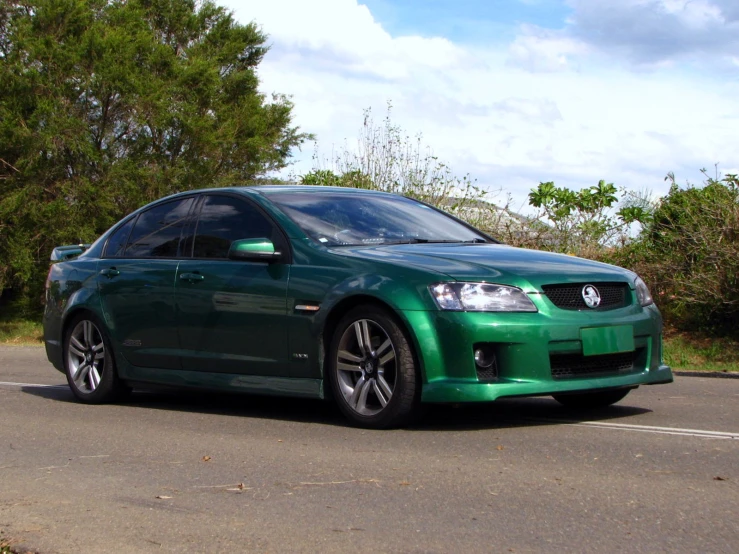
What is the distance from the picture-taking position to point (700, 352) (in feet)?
44.2

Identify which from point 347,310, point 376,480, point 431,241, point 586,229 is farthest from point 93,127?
point 376,480

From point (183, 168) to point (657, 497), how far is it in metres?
29.0

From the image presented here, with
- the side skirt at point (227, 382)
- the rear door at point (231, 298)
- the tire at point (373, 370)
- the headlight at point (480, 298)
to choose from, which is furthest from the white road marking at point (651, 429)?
the rear door at point (231, 298)

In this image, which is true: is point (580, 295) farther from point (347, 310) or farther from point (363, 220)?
point (363, 220)

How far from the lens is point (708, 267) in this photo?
14297mm

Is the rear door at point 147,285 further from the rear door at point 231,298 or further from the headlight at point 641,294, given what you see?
the headlight at point 641,294

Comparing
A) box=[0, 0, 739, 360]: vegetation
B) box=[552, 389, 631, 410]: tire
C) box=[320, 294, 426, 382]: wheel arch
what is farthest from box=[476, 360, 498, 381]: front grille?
box=[0, 0, 739, 360]: vegetation

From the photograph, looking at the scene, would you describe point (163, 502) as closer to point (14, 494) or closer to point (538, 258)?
point (14, 494)

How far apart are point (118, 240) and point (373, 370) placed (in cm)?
328

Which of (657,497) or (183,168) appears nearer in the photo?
(657,497)

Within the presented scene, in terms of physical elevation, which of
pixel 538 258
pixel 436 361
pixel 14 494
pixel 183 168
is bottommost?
pixel 14 494

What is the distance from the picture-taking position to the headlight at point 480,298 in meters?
6.73

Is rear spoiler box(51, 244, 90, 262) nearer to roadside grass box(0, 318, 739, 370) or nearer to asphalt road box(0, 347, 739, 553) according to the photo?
asphalt road box(0, 347, 739, 553)

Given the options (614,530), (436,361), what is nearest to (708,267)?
(436,361)
